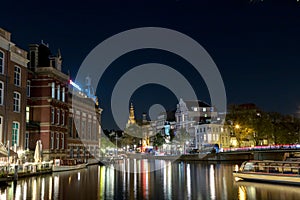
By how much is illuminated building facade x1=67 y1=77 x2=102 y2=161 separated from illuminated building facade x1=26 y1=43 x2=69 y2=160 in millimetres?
8815

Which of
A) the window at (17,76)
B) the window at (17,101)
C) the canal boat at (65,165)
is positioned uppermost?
the window at (17,76)

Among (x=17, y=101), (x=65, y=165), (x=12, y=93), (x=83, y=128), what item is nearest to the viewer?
(x=12, y=93)

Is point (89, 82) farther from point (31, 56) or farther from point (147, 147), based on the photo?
point (147, 147)

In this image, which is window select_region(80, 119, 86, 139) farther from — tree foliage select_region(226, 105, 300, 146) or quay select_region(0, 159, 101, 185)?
tree foliage select_region(226, 105, 300, 146)

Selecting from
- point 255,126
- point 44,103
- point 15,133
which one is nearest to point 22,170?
point 15,133

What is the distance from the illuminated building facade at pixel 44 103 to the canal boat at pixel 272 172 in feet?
99.7

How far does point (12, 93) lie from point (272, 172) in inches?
1214

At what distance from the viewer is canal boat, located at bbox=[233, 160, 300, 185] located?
30.7 m

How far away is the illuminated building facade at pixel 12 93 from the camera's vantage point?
40.9 meters

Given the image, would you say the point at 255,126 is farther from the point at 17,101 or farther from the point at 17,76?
the point at 17,76

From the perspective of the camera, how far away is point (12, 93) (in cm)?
4278

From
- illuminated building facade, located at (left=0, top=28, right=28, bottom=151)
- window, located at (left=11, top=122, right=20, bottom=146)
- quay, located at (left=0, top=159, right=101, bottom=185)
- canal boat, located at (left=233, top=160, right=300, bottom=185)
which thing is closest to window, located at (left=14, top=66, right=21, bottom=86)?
illuminated building facade, located at (left=0, top=28, right=28, bottom=151)

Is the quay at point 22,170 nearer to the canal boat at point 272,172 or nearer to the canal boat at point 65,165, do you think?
the canal boat at point 65,165

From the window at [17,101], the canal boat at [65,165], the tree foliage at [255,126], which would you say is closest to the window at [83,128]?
the canal boat at [65,165]
